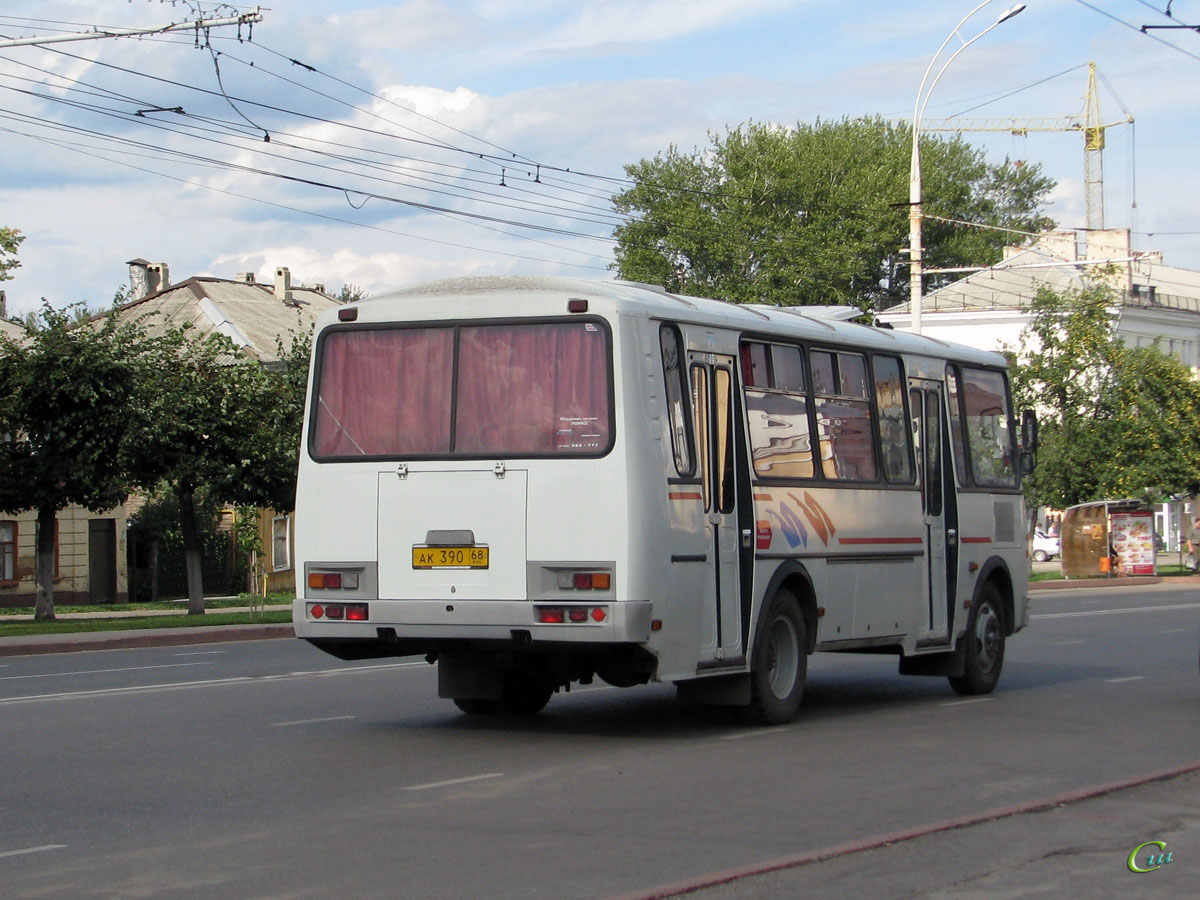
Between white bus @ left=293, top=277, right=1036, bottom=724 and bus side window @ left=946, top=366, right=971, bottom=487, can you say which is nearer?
white bus @ left=293, top=277, right=1036, bottom=724

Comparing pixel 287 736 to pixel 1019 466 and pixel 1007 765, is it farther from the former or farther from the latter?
pixel 1019 466

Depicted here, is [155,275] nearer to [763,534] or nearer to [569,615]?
[763,534]

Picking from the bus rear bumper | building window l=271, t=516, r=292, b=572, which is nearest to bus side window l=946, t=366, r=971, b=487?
the bus rear bumper

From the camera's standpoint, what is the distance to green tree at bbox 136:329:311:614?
3381 centimetres

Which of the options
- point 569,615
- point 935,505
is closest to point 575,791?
point 569,615

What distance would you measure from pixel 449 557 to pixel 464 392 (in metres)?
1.09

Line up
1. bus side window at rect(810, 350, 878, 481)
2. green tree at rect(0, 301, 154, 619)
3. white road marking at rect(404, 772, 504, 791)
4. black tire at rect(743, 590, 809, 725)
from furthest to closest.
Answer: green tree at rect(0, 301, 154, 619)
bus side window at rect(810, 350, 878, 481)
black tire at rect(743, 590, 809, 725)
white road marking at rect(404, 772, 504, 791)

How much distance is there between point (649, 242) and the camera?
244 ft

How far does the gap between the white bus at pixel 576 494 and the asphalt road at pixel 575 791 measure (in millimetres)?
621

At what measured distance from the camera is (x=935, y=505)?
14797mm

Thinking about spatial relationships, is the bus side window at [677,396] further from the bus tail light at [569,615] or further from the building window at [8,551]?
the building window at [8,551]

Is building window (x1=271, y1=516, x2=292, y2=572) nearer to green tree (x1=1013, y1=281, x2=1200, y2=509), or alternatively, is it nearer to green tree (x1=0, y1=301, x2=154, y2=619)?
green tree (x1=0, y1=301, x2=154, y2=619)

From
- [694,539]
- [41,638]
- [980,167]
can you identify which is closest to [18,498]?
[41,638]
